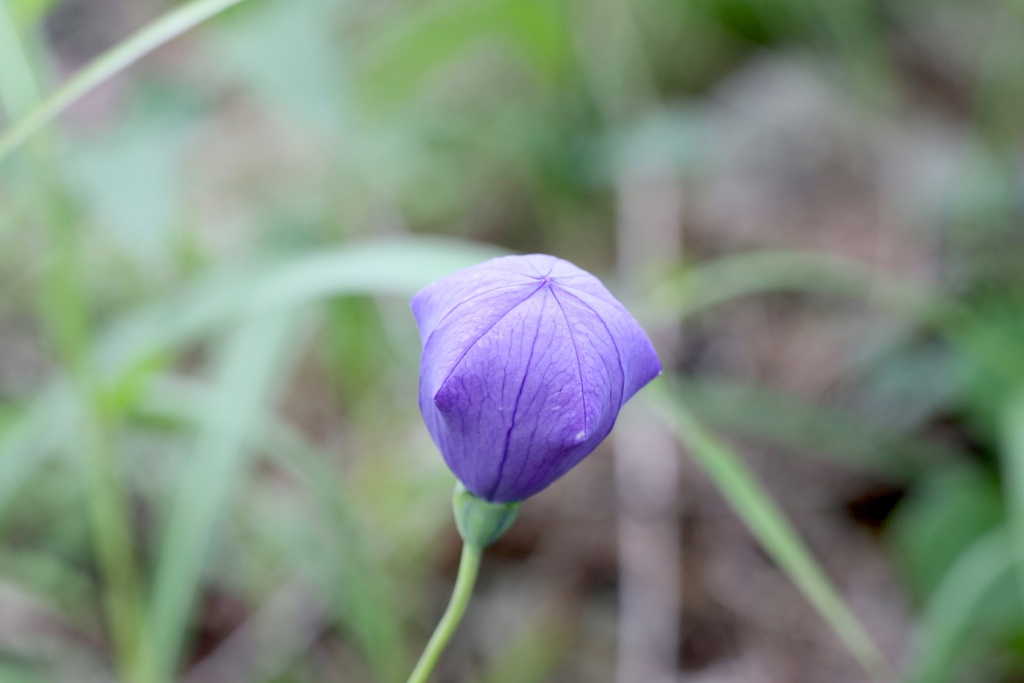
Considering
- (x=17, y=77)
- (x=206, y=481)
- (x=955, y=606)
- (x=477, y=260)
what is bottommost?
(x=955, y=606)

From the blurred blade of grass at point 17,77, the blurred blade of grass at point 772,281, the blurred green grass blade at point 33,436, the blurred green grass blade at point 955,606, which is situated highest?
the blurred blade of grass at point 17,77

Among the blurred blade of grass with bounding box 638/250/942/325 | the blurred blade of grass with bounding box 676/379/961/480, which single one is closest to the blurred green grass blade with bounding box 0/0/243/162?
the blurred blade of grass with bounding box 638/250/942/325

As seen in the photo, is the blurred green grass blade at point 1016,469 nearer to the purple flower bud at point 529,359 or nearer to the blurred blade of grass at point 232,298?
the blurred blade of grass at point 232,298

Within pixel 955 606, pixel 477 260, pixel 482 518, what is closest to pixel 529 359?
pixel 482 518

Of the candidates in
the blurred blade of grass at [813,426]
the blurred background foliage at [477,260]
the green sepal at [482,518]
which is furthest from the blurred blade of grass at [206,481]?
the blurred blade of grass at [813,426]

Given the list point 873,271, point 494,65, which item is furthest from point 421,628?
point 494,65

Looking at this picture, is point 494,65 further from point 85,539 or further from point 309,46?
point 85,539

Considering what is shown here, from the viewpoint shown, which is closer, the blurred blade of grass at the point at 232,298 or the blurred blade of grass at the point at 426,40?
the blurred blade of grass at the point at 232,298

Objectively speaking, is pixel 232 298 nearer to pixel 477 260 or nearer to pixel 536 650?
pixel 477 260
